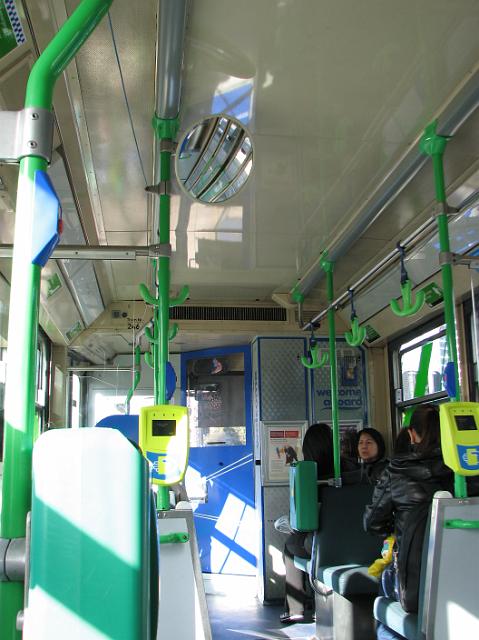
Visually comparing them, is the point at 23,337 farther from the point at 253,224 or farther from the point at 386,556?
the point at 253,224

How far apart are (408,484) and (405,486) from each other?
0.02 m

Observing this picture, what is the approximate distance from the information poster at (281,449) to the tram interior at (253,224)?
0.02m

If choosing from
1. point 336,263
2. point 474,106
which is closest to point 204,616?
point 474,106

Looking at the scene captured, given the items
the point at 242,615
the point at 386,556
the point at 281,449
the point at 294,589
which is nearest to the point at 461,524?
the point at 386,556

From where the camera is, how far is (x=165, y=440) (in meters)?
2.69

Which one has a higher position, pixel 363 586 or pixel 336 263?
pixel 336 263

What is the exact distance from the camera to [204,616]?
282cm

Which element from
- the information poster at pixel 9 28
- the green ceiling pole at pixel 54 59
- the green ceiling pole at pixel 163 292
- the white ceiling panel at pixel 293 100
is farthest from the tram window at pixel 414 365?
the green ceiling pole at pixel 54 59

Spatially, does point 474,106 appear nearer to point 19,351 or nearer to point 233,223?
point 233,223

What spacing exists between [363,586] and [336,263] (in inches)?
102

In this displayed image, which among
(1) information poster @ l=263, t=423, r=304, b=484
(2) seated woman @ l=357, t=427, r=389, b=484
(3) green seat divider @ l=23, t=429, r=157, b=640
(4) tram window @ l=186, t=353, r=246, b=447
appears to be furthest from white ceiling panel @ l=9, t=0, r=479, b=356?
(4) tram window @ l=186, t=353, r=246, b=447

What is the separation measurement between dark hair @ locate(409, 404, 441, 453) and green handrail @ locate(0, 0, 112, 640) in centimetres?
288

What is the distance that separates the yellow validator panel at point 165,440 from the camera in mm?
2658

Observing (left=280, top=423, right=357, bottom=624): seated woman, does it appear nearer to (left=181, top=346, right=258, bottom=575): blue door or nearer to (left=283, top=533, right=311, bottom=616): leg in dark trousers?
(left=283, top=533, right=311, bottom=616): leg in dark trousers
